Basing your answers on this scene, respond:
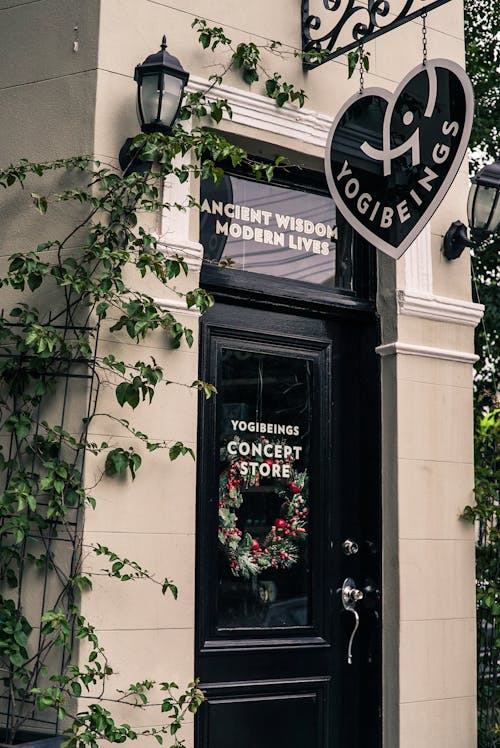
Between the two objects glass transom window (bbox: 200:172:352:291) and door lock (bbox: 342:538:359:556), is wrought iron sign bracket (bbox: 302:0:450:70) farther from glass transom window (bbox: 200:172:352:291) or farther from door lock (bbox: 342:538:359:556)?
door lock (bbox: 342:538:359:556)

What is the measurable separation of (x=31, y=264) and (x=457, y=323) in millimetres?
2325

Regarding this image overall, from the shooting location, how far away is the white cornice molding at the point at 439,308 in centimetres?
534

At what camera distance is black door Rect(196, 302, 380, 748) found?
15.6 ft

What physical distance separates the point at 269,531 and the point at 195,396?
80cm

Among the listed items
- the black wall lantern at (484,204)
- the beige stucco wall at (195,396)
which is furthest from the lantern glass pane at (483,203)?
the beige stucco wall at (195,396)

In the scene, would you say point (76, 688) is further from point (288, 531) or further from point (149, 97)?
point (149, 97)

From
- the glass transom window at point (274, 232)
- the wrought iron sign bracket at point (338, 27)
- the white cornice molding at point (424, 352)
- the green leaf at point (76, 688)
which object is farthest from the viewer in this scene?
the white cornice molding at point (424, 352)

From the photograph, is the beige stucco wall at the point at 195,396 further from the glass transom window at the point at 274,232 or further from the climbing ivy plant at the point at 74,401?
the glass transom window at the point at 274,232

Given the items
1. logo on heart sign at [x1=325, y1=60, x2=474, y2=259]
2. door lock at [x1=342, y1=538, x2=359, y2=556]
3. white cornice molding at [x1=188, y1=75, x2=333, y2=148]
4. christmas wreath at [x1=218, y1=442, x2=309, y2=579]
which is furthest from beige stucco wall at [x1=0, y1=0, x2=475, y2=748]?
logo on heart sign at [x1=325, y1=60, x2=474, y2=259]

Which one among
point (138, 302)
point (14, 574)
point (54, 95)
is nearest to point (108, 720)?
point (14, 574)

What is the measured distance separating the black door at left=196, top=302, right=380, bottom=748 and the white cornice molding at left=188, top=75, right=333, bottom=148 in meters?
0.81

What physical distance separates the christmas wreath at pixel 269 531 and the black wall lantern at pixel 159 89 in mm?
1476

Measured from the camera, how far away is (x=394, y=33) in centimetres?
550

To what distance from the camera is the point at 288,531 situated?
5.04 m
